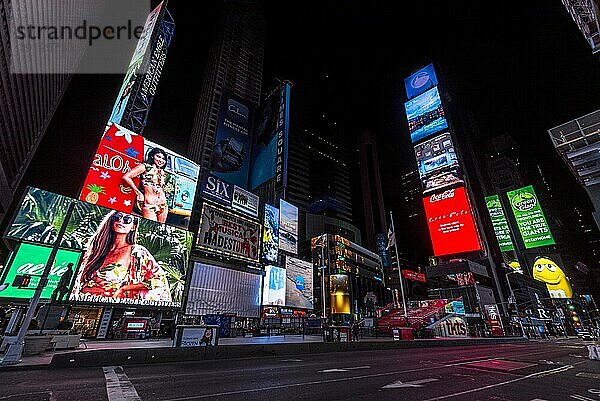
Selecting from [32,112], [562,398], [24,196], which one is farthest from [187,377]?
[32,112]

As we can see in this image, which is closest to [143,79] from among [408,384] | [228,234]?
[228,234]

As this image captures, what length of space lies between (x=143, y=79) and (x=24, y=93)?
10.7m

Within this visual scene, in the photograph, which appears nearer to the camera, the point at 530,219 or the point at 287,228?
the point at 287,228

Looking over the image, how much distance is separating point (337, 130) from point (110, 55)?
89926mm

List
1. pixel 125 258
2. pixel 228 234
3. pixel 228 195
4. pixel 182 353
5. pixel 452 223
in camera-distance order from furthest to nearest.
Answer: pixel 452 223 < pixel 228 195 < pixel 228 234 < pixel 125 258 < pixel 182 353

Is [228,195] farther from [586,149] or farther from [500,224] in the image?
[500,224]

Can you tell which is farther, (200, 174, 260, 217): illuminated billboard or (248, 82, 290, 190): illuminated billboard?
(248, 82, 290, 190): illuminated billboard

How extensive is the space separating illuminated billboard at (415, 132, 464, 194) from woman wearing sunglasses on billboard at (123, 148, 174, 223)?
153 ft

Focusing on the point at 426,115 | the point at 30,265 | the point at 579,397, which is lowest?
the point at 579,397

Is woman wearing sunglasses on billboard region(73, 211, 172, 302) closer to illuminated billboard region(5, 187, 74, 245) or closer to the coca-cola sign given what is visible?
illuminated billboard region(5, 187, 74, 245)

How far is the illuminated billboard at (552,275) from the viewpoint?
71000mm

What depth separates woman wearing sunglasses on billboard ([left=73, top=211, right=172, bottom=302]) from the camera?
22891 millimetres

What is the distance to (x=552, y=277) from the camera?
7212 centimetres

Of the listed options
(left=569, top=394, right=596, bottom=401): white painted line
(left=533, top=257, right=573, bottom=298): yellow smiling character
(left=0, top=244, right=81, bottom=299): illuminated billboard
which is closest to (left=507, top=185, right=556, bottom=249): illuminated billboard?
(left=533, top=257, right=573, bottom=298): yellow smiling character
